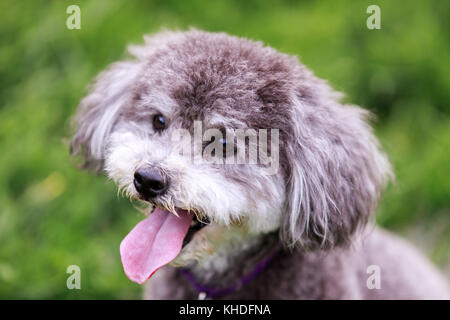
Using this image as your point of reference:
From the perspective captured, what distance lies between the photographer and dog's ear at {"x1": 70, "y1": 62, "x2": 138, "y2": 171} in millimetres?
2410

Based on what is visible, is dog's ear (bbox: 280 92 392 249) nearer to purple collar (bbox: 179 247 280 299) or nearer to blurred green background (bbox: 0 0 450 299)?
purple collar (bbox: 179 247 280 299)

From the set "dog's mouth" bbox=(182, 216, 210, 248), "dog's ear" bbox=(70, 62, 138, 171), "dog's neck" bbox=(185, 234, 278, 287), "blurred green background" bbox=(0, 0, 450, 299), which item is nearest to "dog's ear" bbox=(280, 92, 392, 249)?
"dog's neck" bbox=(185, 234, 278, 287)

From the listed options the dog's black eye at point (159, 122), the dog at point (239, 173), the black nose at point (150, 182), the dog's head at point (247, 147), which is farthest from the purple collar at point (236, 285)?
the dog's black eye at point (159, 122)

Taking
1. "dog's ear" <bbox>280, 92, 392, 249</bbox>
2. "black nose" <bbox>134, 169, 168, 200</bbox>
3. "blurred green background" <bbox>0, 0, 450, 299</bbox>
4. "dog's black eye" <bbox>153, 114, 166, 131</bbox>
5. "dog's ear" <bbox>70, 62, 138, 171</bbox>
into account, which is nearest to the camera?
"black nose" <bbox>134, 169, 168, 200</bbox>

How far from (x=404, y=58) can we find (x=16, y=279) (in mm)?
3135

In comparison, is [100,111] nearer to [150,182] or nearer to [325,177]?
[150,182]

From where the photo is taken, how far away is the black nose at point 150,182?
1995mm

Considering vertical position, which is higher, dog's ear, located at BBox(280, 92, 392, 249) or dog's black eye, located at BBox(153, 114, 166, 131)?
dog's black eye, located at BBox(153, 114, 166, 131)

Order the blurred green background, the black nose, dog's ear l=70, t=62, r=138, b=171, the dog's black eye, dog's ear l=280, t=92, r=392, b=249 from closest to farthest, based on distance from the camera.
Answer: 1. the black nose
2. dog's ear l=280, t=92, r=392, b=249
3. the dog's black eye
4. dog's ear l=70, t=62, r=138, b=171
5. the blurred green background

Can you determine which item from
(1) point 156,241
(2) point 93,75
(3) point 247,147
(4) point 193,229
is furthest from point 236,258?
(2) point 93,75

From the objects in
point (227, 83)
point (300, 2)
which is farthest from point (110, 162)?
point (300, 2)

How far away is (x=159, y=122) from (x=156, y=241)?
0.47 m

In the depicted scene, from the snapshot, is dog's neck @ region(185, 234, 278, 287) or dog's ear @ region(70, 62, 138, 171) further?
dog's ear @ region(70, 62, 138, 171)

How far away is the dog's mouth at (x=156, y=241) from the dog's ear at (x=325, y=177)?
0.37 meters
